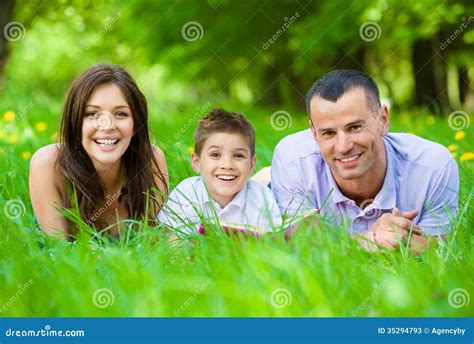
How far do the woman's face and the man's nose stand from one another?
91 centimetres

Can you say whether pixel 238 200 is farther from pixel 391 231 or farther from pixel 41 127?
pixel 41 127

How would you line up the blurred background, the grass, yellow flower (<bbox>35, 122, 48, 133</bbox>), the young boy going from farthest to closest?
the blurred background
yellow flower (<bbox>35, 122, 48, 133</bbox>)
the young boy
the grass

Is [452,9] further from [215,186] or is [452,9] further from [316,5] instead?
[215,186]

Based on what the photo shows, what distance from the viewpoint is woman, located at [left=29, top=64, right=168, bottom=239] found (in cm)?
297

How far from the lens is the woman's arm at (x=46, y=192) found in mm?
2961

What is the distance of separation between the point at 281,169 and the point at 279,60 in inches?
313

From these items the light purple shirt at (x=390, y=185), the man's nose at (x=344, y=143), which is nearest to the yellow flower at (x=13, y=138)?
the light purple shirt at (x=390, y=185)

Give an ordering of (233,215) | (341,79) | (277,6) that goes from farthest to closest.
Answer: (277,6) → (233,215) → (341,79)

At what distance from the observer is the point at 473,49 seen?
848cm

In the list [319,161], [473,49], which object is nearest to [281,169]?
[319,161]

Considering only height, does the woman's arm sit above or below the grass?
above

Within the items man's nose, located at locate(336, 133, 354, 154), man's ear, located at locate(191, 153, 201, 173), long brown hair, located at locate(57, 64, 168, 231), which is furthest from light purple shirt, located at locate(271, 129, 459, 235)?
long brown hair, located at locate(57, 64, 168, 231)

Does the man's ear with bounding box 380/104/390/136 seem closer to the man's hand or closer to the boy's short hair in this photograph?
the man's hand
